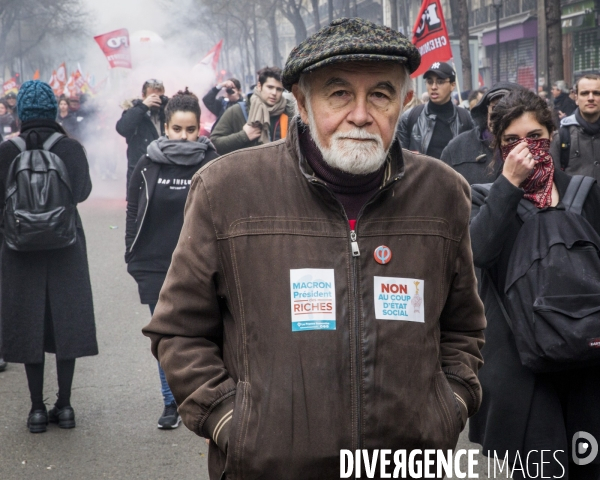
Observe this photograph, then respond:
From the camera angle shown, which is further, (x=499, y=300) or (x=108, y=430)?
(x=108, y=430)

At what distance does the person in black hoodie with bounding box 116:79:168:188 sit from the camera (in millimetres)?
9203

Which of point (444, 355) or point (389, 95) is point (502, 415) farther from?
point (389, 95)

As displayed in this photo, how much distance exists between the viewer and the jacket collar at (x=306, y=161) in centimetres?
234

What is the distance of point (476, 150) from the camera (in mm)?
5457

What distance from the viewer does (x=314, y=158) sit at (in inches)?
95.0

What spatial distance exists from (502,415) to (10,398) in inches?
145

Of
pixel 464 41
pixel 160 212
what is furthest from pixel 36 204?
pixel 464 41

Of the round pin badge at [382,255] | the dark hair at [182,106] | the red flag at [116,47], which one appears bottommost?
the round pin badge at [382,255]

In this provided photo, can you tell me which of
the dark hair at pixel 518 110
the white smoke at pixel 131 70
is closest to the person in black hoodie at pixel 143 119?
the white smoke at pixel 131 70

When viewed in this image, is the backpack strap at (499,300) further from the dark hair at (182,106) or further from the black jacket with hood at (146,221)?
the dark hair at (182,106)

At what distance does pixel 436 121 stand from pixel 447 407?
5.74 m

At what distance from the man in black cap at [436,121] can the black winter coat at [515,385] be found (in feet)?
14.2

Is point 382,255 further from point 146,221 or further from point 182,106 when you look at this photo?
point 182,106

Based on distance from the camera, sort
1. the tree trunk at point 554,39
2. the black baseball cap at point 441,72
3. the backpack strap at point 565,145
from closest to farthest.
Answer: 1. the backpack strap at point 565,145
2. the black baseball cap at point 441,72
3. the tree trunk at point 554,39
